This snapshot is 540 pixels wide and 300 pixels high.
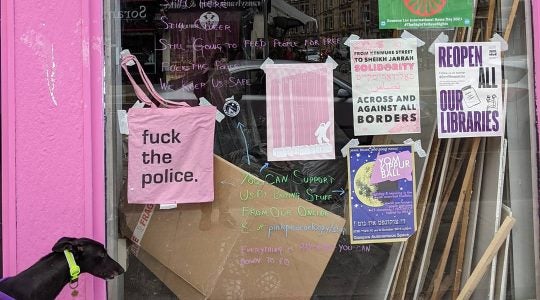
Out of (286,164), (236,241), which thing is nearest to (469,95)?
(286,164)

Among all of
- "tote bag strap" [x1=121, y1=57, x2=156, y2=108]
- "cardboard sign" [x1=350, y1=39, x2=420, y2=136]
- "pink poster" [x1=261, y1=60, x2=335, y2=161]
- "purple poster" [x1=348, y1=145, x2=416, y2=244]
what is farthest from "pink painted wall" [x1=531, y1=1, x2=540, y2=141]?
"tote bag strap" [x1=121, y1=57, x2=156, y2=108]

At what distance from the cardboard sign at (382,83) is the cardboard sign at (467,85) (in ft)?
0.57

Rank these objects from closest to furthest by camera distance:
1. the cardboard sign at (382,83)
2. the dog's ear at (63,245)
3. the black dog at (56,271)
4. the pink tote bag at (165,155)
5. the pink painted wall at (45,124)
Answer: the black dog at (56,271), the dog's ear at (63,245), the pink painted wall at (45,124), the pink tote bag at (165,155), the cardboard sign at (382,83)

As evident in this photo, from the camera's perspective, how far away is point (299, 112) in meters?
3.64

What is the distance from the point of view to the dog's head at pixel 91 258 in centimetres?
288

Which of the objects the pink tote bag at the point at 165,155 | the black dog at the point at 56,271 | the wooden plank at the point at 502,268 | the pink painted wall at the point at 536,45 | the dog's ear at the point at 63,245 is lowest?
the wooden plank at the point at 502,268

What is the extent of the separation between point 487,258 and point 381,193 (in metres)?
0.76

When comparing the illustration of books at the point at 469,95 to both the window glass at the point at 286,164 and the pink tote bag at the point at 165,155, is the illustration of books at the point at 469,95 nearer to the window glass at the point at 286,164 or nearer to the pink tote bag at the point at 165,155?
the window glass at the point at 286,164

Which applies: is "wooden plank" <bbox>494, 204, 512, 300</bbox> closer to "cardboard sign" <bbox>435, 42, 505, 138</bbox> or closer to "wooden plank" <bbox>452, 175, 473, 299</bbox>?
"wooden plank" <bbox>452, 175, 473, 299</bbox>

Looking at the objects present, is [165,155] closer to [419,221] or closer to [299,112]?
[299,112]

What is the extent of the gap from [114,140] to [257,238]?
3.41 ft

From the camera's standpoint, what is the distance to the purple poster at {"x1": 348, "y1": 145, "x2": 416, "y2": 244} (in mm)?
3664

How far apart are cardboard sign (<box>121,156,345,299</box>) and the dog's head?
675 mm

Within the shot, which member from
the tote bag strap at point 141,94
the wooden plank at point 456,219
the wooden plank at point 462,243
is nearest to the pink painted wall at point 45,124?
the tote bag strap at point 141,94
